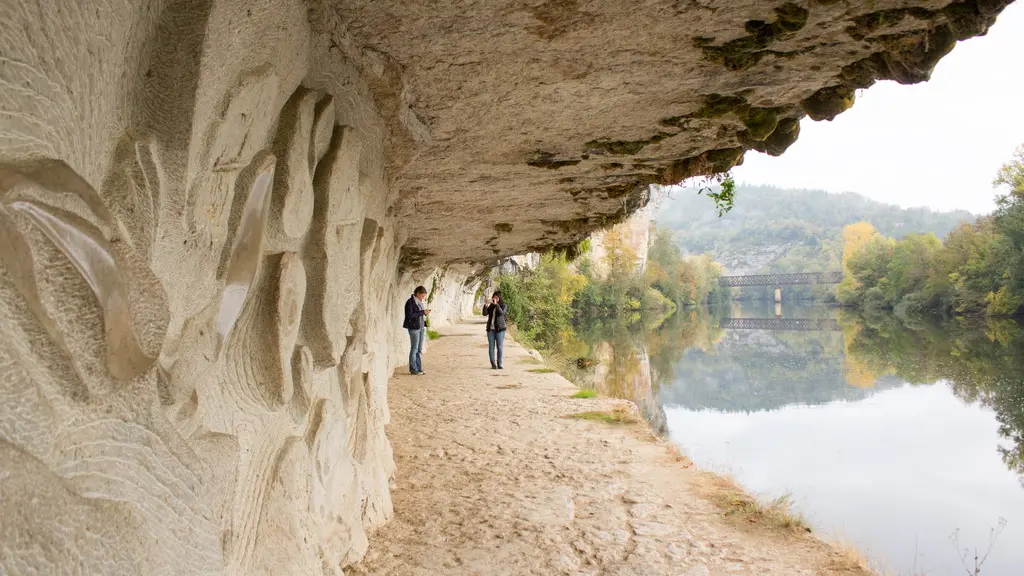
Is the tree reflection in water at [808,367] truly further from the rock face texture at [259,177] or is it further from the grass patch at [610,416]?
the rock face texture at [259,177]

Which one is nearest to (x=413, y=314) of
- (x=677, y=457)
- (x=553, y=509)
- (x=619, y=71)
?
(x=677, y=457)

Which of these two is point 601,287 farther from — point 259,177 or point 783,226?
point 783,226

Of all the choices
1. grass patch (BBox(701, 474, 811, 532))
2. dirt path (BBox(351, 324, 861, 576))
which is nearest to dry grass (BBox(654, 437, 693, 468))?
dirt path (BBox(351, 324, 861, 576))

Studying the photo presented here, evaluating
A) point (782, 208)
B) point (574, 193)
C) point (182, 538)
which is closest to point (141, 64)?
point (182, 538)

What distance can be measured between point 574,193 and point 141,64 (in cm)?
425

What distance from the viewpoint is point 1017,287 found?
93.5ft

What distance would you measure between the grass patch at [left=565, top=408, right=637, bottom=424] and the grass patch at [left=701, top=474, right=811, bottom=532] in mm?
2038

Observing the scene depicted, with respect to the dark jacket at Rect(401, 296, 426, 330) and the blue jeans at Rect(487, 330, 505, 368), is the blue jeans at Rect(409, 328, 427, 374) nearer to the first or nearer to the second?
the dark jacket at Rect(401, 296, 426, 330)

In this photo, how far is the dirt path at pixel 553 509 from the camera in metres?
3.66

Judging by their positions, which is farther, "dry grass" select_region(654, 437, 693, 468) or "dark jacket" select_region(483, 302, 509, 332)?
"dark jacket" select_region(483, 302, 509, 332)

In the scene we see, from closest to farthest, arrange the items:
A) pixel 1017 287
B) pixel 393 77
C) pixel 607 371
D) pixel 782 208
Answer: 1. pixel 393 77
2. pixel 607 371
3. pixel 1017 287
4. pixel 782 208

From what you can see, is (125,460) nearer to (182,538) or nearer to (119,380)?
(119,380)

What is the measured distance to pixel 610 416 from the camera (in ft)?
23.4

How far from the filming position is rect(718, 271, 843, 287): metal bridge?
230ft
